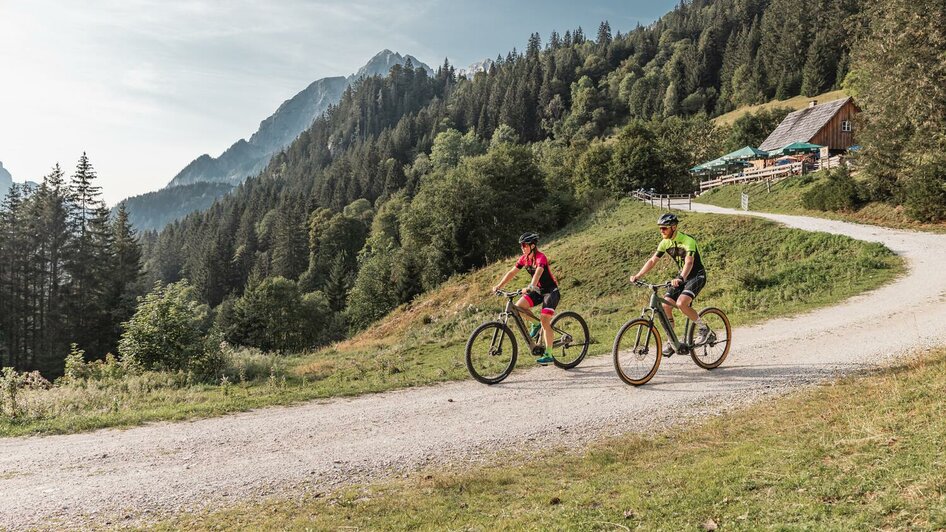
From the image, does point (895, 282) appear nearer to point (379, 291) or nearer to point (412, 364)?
point (412, 364)

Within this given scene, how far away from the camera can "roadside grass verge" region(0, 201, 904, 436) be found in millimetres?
10445

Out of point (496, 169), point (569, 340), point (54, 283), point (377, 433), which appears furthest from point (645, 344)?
point (54, 283)

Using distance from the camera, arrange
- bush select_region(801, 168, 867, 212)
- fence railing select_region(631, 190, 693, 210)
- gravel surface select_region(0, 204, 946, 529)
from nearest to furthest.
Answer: gravel surface select_region(0, 204, 946, 529), bush select_region(801, 168, 867, 212), fence railing select_region(631, 190, 693, 210)

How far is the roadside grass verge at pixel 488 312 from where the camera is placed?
10445 millimetres

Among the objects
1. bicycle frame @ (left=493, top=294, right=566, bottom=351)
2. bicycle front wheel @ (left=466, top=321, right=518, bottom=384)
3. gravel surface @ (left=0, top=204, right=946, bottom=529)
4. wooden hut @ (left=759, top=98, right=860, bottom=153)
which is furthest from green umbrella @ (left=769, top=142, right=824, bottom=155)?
bicycle front wheel @ (left=466, top=321, right=518, bottom=384)

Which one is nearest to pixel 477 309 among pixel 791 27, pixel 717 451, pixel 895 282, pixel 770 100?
pixel 895 282

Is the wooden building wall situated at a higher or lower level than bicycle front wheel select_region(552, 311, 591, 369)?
higher

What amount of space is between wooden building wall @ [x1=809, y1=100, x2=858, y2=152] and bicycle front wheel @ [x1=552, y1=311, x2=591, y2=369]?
62507mm

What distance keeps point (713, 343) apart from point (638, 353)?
176 centimetres

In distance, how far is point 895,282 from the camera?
17.5 m

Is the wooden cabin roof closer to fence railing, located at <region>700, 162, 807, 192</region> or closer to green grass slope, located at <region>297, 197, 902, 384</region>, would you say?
fence railing, located at <region>700, 162, 807, 192</region>

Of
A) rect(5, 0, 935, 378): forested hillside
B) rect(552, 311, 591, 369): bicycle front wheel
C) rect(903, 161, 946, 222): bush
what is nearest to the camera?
rect(552, 311, 591, 369): bicycle front wheel

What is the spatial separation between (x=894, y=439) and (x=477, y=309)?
27.6m

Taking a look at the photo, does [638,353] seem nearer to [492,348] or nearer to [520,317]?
[520,317]
